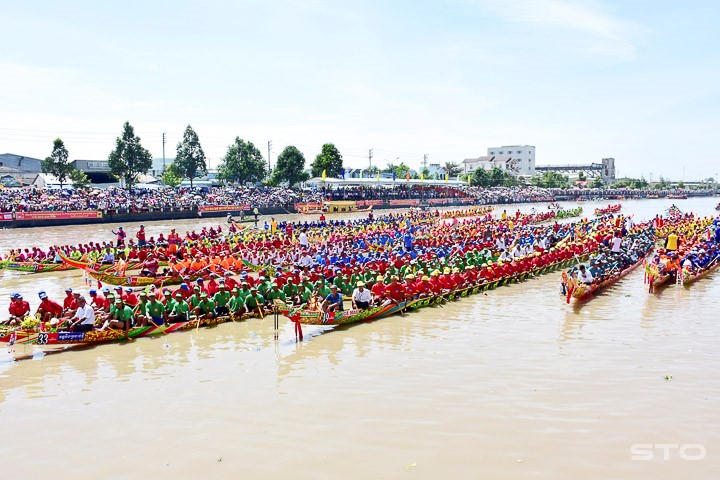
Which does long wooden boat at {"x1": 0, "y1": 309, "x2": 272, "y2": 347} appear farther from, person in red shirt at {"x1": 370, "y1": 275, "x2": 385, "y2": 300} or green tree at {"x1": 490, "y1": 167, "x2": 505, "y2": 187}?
green tree at {"x1": 490, "y1": 167, "x2": 505, "y2": 187}

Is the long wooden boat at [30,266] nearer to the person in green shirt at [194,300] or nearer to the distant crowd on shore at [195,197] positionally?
the person in green shirt at [194,300]

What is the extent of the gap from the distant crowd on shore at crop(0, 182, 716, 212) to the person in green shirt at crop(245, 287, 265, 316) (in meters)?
28.9

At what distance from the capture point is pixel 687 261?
16.9 m

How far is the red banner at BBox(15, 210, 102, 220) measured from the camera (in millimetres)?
33906

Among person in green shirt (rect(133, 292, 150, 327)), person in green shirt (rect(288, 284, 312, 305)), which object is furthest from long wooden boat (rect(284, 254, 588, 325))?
person in green shirt (rect(133, 292, 150, 327))

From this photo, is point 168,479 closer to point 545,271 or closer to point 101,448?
point 101,448

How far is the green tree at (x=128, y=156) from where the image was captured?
5084cm

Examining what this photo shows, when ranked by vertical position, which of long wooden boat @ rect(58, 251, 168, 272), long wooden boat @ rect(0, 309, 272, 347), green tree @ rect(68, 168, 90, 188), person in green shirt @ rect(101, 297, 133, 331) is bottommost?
long wooden boat @ rect(0, 309, 272, 347)

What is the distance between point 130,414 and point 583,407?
613 cm

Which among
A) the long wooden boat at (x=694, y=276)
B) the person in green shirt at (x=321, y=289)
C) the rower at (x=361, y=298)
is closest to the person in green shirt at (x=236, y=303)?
the person in green shirt at (x=321, y=289)

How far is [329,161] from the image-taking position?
6756 cm

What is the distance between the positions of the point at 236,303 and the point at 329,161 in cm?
5639

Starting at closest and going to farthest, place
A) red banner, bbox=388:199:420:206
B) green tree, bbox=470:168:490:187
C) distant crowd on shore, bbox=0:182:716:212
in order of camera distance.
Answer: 1. distant crowd on shore, bbox=0:182:716:212
2. red banner, bbox=388:199:420:206
3. green tree, bbox=470:168:490:187

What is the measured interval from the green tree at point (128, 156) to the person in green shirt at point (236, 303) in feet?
143
